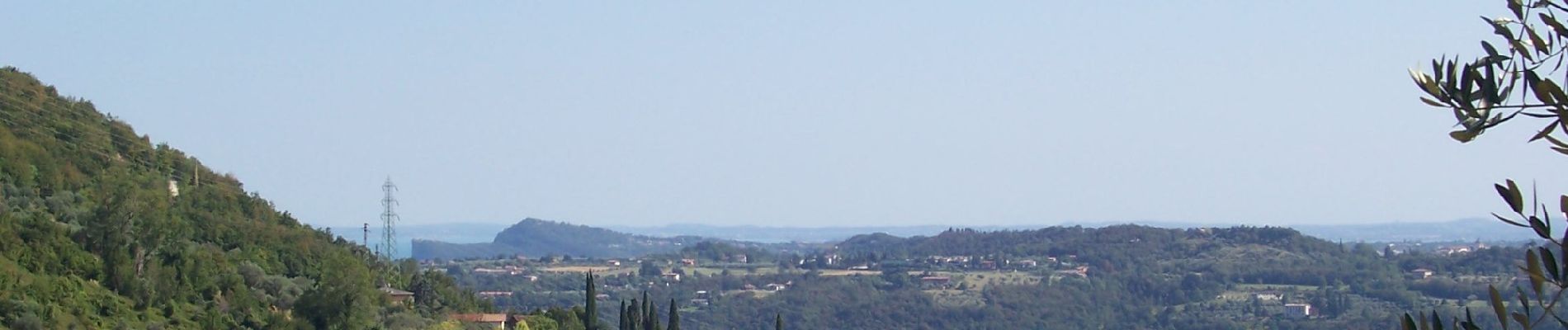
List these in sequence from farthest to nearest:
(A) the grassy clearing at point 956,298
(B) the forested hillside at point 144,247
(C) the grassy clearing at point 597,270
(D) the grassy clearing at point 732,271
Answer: (D) the grassy clearing at point 732,271 → (C) the grassy clearing at point 597,270 → (A) the grassy clearing at point 956,298 → (B) the forested hillside at point 144,247

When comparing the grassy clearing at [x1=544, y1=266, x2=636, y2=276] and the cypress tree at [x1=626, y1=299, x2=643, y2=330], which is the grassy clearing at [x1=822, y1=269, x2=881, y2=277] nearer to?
the grassy clearing at [x1=544, y1=266, x2=636, y2=276]

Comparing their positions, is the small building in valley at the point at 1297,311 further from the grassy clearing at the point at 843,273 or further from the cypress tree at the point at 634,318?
the cypress tree at the point at 634,318

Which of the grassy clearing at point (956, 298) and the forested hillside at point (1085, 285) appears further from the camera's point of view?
the grassy clearing at point (956, 298)

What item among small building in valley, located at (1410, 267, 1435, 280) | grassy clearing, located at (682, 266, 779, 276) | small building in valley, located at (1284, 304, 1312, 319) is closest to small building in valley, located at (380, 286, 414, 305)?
small building in valley, located at (1284, 304, 1312, 319)

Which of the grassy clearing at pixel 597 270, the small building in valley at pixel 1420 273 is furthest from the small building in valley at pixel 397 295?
the grassy clearing at pixel 597 270

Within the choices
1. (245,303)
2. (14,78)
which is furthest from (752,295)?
(245,303)

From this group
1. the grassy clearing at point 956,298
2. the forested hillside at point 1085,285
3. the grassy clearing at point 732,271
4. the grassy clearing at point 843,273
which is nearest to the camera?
the forested hillside at point 1085,285

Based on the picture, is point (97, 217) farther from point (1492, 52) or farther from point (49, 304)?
point (1492, 52)

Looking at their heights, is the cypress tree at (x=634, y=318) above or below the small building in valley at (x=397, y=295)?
below

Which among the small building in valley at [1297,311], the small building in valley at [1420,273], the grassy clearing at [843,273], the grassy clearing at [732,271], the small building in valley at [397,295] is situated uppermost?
the grassy clearing at [732,271]

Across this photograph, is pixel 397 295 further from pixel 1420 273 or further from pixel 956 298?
pixel 1420 273
